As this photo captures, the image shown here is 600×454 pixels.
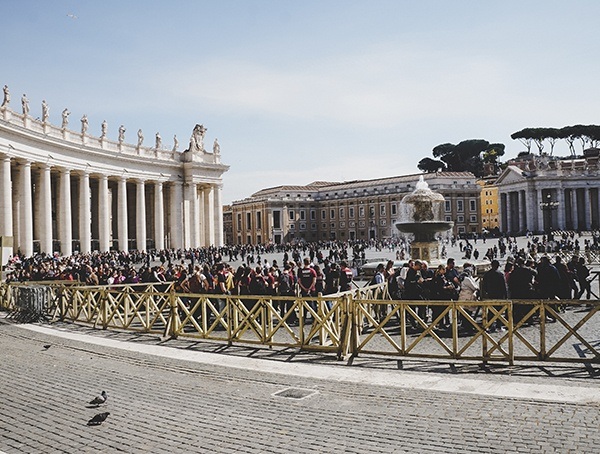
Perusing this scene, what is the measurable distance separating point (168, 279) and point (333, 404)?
14.2m

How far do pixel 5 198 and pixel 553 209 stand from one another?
89.8m

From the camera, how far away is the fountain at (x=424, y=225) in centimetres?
2617

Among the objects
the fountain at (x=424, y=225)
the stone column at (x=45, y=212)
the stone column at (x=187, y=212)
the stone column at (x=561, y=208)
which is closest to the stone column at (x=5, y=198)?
the stone column at (x=45, y=212)

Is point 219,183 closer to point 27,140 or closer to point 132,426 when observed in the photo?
point 27,140

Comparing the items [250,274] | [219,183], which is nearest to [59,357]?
[250,274]

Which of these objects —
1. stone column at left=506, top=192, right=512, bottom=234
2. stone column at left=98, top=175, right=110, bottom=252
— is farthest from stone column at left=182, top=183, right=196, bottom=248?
stone column at left=506, top=192, right=512, bottom=234

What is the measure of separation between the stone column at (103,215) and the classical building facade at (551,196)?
71487mm

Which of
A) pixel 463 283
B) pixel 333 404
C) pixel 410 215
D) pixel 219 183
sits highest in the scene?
pixel 219 183

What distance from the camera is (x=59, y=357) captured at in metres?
12.1

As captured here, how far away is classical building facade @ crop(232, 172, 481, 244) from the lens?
11250 centimetres

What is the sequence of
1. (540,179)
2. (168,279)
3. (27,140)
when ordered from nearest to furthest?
(168,279), (27,140), (540,179)

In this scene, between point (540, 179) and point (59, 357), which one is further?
point (540, 179)

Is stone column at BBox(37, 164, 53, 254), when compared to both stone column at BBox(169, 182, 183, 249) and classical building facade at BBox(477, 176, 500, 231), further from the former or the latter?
classical building facade at BBox(477, 176, 500, 231)

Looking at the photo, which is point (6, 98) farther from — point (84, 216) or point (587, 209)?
point (587, 209)
